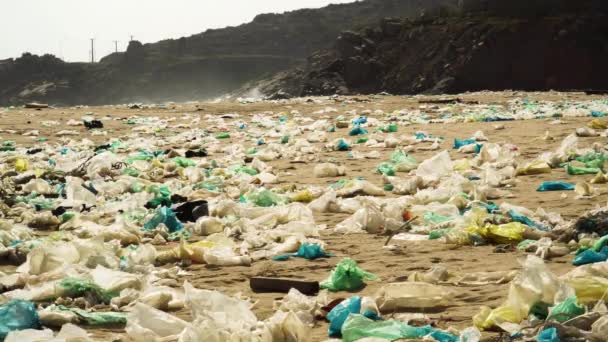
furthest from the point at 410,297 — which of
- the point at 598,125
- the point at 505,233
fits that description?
the point at 598,125

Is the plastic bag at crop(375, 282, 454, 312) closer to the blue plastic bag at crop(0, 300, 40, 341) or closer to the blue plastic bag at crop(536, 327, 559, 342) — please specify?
the blue plastic bag at crop(536, 327, 559, 342)

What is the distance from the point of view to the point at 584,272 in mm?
2559

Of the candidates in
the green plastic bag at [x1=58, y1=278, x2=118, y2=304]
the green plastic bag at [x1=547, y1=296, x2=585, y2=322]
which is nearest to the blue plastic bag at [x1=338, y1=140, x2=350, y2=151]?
the green plastic bag at [x1=58, y1=278, x2=118, y2=304]

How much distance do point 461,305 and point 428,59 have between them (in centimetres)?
3539

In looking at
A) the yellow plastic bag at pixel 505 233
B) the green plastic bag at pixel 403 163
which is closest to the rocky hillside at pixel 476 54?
the green plastic bag at pixel 403 163

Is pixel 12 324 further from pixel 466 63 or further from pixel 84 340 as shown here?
pixel 466 63

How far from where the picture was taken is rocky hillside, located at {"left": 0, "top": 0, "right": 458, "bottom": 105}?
65.9m

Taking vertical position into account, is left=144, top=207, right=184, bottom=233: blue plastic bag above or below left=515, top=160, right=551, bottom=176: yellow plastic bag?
below

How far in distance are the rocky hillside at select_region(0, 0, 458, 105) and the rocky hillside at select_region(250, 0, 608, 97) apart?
20.2 metres

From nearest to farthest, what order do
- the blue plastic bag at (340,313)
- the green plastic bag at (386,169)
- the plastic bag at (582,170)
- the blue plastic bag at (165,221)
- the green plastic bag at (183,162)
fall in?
the blue plastic bag at (340,313)
the blue plastic bag at (165,221)
the plastic bag at (582,170)
the green plastic bag at (386,169)
the green plastic bag at (183,162)

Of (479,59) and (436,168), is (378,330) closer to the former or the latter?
(436,168)

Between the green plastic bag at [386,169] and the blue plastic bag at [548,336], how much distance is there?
4.27 metres

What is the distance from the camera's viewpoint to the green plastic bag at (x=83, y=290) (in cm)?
303

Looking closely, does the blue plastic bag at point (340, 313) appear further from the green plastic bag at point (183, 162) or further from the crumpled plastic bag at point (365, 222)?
the green plastic bag at point (183, 162)
